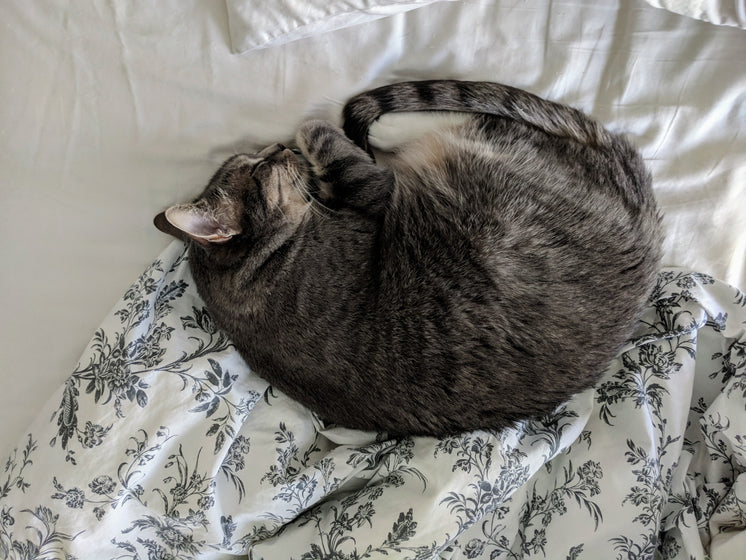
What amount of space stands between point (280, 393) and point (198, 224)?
398 mm

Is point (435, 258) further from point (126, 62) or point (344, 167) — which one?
point (126, 62)

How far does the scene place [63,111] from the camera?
1.22 meters

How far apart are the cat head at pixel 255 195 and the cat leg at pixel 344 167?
0.15 ft

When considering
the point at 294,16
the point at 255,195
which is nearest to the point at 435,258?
the point at 255,195

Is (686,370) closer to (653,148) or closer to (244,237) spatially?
(653,148)

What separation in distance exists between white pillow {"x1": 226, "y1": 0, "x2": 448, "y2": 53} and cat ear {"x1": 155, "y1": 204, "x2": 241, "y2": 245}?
346 millimetres

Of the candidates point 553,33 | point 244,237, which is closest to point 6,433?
point 244,237

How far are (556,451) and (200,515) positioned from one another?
711mm

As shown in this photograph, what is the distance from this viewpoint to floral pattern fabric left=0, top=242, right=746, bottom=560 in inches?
43.1

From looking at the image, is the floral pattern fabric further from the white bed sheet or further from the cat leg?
the cat leg

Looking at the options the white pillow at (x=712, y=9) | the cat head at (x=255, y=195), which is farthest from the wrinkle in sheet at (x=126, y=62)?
the white pillow at (x=712, y=9)

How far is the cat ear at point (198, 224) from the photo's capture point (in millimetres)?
1032

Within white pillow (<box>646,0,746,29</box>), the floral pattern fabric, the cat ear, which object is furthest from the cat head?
white pillow (<box>646,0,746,29</box>)

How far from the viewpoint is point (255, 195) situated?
119 cm
